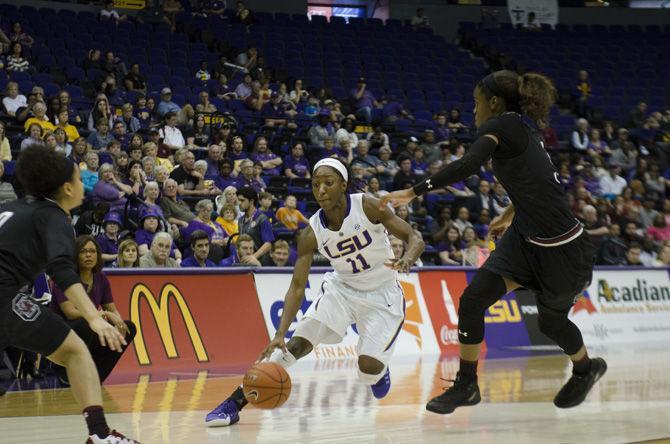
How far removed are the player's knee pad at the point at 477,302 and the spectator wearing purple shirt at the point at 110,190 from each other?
7333 millimetres

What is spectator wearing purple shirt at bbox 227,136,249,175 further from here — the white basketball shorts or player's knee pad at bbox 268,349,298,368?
player's knee pad at bbox 268,349,298,368

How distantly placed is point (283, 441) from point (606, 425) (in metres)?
2.17

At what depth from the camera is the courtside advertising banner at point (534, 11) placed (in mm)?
28938

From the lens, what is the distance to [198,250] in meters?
11.5

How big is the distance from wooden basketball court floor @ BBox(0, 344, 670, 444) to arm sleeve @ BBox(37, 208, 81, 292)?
1.35 m

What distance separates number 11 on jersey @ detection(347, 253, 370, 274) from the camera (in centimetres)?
700

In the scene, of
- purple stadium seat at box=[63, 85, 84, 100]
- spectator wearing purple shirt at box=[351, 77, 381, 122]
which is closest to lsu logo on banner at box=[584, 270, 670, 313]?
spectator wearing purple shirt at box=[351, 77, 381, 122]

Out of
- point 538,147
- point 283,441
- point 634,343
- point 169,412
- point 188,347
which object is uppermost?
point 538,147

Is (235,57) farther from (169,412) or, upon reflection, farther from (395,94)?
(169,412)

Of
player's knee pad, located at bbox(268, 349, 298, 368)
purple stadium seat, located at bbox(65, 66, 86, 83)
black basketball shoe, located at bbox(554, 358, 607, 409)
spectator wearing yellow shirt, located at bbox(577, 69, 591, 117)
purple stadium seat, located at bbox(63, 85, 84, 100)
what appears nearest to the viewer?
black basketball shoe, located at bbox(554, 358, 607, 409)

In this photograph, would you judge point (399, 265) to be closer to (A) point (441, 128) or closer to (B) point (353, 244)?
(B) point (353, 244)

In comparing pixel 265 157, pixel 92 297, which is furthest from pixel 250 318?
pixel 265 157

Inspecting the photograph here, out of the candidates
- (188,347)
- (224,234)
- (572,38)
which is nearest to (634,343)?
(224,234)

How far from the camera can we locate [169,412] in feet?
23.0
